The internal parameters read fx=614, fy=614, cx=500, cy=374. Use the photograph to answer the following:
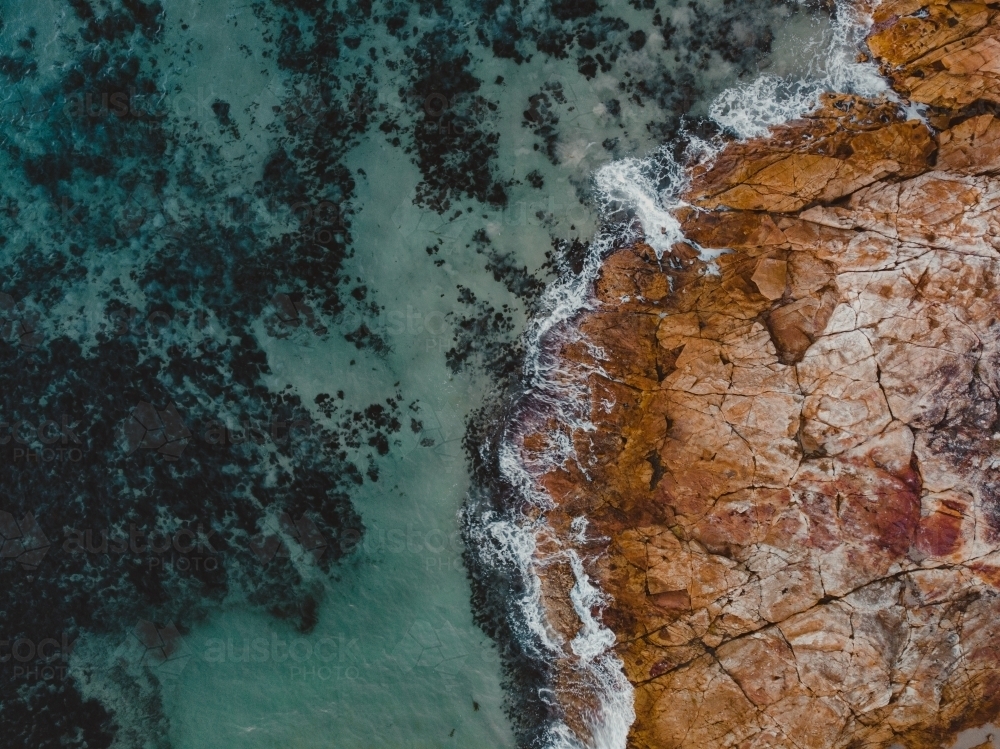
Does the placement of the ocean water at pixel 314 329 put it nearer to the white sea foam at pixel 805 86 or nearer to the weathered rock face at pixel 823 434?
the white sea foam at pixel 805 86

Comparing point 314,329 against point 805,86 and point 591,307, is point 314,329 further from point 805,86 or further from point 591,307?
point 805,86

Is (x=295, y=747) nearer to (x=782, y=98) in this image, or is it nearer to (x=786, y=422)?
(x=786, y=422)

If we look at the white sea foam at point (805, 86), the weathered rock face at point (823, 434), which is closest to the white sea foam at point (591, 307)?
the white sea foam at point (805, 86)

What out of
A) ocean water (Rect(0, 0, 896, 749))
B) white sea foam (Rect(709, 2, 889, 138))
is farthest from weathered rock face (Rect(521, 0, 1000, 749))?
ocean water (Rect(0, 0, 896, 749))

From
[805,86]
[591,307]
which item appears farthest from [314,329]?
[805,86]

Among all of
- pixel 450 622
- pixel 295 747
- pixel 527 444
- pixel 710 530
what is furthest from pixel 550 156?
pixel 295 747

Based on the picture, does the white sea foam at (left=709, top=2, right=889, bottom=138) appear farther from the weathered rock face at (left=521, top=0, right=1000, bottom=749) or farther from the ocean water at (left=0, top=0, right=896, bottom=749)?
the weathered rock face at (left=521, top=0, right=1000, bottom=749)
